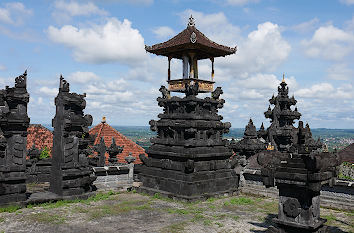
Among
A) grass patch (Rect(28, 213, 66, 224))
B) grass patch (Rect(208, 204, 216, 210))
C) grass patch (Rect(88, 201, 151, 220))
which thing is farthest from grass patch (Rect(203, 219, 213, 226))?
grass patch (Rect(28, 213, 66, 224))

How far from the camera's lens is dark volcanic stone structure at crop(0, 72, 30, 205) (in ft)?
44.4

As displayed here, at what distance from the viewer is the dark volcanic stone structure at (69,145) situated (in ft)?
50.1

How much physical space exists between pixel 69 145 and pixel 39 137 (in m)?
18.5

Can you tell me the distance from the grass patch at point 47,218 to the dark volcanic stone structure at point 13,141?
5.01ft

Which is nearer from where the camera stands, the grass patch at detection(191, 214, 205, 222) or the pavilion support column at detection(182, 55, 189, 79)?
the grass patch at detection(191, 214, 205, 222)

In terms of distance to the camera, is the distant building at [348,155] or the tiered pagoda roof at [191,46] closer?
the tiered pagoda roof at [191,46]

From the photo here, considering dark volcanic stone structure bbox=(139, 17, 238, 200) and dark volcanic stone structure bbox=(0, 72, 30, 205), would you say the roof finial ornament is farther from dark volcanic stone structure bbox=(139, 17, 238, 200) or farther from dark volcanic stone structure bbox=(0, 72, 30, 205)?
dark volcanic stone structure bbox=(0, 72, 30, 205)

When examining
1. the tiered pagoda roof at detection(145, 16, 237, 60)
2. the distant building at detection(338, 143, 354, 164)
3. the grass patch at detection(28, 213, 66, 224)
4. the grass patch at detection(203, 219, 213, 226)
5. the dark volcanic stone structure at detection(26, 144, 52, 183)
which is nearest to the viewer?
the grass patch at detection(28, 213, 66, 224)

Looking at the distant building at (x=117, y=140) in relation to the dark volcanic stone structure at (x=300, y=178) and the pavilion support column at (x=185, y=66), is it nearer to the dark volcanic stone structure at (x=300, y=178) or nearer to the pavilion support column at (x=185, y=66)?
the pavilion support column at (x=185, y=66)

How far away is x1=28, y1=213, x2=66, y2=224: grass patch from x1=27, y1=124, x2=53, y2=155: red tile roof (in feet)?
63.0

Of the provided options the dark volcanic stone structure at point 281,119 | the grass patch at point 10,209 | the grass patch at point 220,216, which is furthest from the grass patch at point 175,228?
the dark volcanic stone structure at point 281,119

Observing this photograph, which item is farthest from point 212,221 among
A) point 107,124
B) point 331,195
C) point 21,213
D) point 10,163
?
point 107,124

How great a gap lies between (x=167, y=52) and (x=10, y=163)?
35.7 ft

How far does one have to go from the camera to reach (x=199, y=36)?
20.1m
